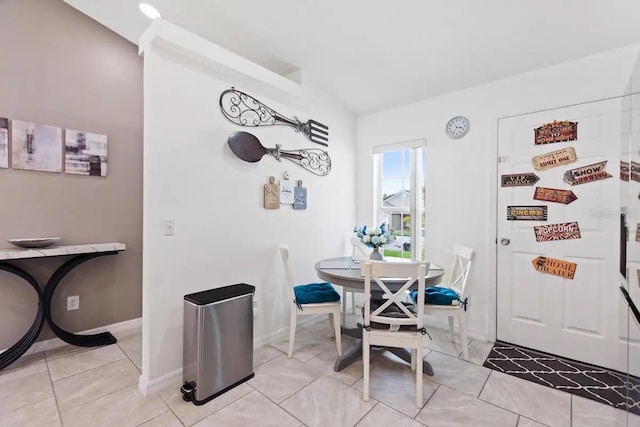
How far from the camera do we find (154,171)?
6.31 ft

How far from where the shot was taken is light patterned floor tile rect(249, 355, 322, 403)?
6.38 ft

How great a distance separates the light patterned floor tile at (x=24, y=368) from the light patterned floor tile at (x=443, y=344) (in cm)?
321

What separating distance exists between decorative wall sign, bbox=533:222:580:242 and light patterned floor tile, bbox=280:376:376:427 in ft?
6.59

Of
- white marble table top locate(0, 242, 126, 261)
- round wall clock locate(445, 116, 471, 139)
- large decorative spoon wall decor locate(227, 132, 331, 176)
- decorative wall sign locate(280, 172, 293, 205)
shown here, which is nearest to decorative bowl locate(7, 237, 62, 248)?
white marble table top locate(0, 242, 126, 261)

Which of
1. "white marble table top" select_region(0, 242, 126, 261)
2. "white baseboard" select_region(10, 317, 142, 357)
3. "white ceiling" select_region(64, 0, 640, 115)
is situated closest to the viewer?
"white ceiling" select_region(64, 0, 640, 115)

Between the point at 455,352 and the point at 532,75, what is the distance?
2550 mm

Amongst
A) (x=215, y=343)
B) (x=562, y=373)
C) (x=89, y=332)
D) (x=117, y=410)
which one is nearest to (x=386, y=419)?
(x=215, y=343)

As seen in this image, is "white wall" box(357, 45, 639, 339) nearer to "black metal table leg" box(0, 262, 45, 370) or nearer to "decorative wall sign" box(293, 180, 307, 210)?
"decorative wall sign" box(293, 180, 307, 210)

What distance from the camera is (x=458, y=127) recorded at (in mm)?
2926

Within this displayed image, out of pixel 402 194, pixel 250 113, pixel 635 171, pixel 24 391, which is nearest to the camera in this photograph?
pixel 635 171

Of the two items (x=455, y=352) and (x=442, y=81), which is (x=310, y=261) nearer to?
(x=455, y=352)

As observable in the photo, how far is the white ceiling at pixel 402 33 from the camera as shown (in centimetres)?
200

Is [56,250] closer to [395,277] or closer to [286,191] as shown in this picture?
[286,191]

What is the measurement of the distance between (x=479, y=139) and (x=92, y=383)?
151 inches
